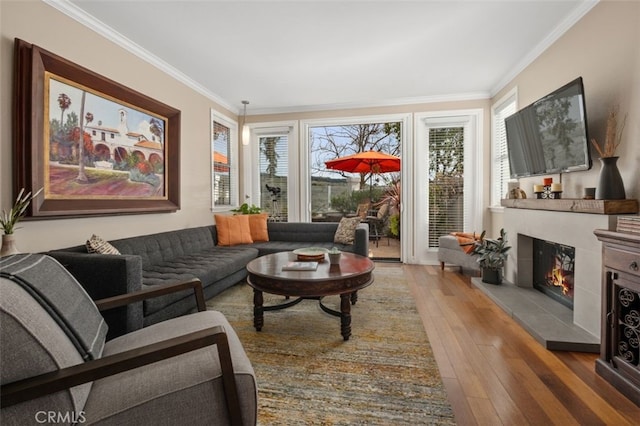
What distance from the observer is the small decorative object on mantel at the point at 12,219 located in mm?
1799

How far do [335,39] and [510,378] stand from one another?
3.12 metres

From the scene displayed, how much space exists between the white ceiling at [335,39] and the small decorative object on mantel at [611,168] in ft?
3.59

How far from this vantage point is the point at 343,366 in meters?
1.84

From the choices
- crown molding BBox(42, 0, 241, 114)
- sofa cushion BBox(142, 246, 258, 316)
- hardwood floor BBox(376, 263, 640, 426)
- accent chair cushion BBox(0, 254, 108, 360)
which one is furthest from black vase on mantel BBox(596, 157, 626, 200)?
crown molding BBox(42, 0, 241, 114)

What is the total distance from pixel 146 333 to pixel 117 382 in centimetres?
36

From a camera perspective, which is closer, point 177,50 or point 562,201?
point 562,201

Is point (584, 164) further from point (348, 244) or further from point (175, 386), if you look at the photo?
point (175, 386)

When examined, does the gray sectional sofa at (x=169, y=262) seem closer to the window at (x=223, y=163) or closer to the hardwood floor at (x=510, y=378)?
the window at (x=223, y=163)

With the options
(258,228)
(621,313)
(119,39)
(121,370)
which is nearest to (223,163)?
(258,228)

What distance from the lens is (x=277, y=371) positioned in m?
1.79

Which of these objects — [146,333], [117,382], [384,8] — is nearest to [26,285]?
[117,382]

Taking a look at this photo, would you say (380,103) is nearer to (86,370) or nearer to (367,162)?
(367,162)

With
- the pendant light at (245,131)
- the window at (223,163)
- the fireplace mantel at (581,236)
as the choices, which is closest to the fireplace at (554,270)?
the fireplace mantel at (581,236)

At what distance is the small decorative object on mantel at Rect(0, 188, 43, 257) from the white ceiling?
1.56 meters
